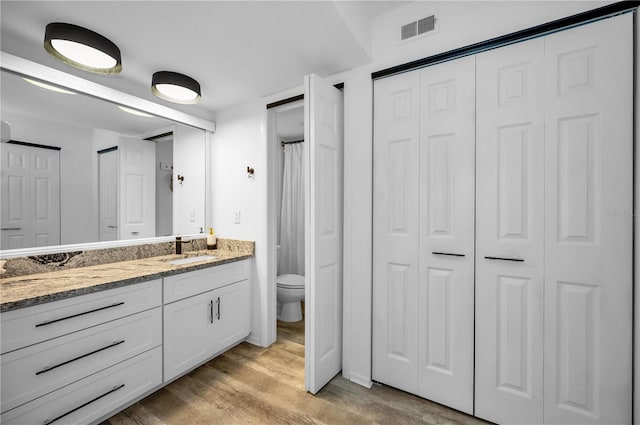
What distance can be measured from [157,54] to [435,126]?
1.92 meters

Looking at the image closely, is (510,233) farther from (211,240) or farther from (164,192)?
(164,192)

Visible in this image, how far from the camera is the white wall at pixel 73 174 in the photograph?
182 cm

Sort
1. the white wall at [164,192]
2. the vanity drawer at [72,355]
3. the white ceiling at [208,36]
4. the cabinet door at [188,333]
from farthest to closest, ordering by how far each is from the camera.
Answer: the white wall at [164,192]
the cabinet door at [188,333]
the white ceiling at [208,36]
the vanity drawer at [72,355]

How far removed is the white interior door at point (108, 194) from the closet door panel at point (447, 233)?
7.59ft

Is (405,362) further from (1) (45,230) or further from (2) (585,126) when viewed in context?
(1) (45,230)

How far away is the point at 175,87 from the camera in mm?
2074

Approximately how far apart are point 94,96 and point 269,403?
2481mm

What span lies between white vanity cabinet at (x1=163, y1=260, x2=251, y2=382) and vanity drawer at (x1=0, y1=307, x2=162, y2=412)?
0.14 m

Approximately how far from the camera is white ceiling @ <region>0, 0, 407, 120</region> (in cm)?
142

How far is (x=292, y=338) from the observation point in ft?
8.86

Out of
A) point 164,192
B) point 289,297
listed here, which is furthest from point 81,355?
point 289,297

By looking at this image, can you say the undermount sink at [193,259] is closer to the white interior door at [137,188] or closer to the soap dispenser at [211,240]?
the soap dispenser at [211,240]

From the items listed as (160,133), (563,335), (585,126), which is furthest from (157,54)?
(563,335)

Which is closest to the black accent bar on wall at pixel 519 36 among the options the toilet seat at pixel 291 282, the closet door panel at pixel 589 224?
the closet door panel at pixel 589 224
